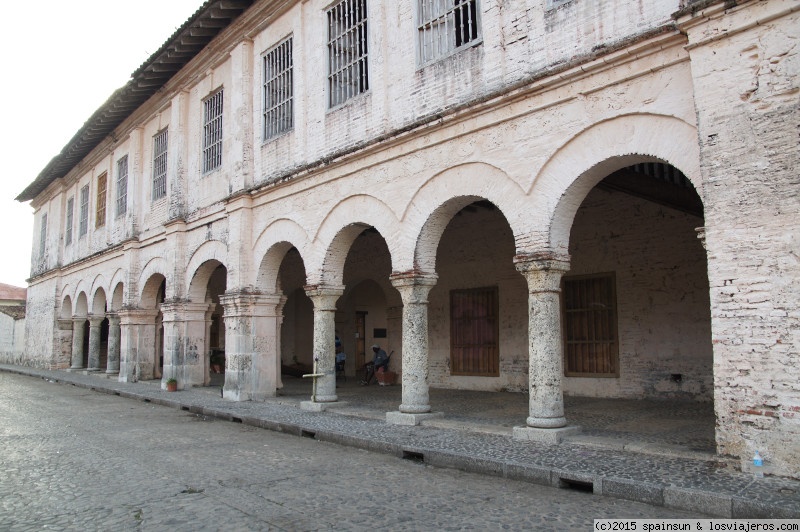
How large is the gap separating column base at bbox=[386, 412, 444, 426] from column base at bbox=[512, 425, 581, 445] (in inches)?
68.0

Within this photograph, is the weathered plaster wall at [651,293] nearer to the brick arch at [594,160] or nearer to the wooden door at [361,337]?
the brick arch at [594,160]

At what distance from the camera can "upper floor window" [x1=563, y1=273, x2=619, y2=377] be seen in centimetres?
1151

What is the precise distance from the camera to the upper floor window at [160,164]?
1798 centimetres

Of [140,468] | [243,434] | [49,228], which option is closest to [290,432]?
[243,434]

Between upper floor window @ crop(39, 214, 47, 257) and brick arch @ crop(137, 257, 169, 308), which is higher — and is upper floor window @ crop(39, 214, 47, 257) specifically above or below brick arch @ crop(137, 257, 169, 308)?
above

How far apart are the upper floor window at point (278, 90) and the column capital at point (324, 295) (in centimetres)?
346

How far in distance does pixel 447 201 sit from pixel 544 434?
340 centimetres

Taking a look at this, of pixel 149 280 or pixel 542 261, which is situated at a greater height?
pixel 149 280

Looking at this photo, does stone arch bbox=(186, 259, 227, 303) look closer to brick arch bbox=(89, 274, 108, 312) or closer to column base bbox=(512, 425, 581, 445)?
brick arch bbox=(89, 274, 108, 312)

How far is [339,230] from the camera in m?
11.1

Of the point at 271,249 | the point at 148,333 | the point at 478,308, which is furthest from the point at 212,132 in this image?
the point at 478,308

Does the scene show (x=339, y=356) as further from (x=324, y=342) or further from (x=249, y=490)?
(x=249, y=490)

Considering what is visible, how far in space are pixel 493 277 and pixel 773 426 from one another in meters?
8.47

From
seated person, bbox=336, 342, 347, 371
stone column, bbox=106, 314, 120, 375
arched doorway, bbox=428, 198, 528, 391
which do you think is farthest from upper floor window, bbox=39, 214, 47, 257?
arched doorway, bbox=428, 198, 528, 391
